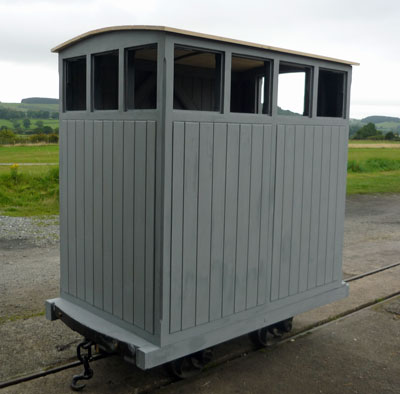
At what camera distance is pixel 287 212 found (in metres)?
5.89

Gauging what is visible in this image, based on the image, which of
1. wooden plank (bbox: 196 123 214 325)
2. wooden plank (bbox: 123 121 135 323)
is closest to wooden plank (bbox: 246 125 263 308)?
wooden plank (bbox: 196 123 214 325)

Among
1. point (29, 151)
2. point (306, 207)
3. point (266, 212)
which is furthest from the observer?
point (29, 151)

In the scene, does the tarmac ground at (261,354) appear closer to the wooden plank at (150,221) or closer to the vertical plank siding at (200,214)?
the vertical plank siding at (200,214)

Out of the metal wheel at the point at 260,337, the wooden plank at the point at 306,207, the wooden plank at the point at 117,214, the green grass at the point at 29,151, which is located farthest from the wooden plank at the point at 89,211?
the green grass at the point at 29,151

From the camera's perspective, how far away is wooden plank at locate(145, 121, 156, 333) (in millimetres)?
4715

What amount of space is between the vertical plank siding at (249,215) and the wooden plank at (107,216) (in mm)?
840

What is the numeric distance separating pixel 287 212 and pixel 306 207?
0.34 m

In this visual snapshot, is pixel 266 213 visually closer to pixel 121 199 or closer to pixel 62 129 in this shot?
pixel 121 199

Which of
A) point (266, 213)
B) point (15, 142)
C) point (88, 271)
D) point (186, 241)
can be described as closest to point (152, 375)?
point (88, 271)

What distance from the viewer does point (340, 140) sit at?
253 inches

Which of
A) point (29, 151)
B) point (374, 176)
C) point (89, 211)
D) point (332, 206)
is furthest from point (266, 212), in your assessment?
point (29, 151)

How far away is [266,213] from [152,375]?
211cm

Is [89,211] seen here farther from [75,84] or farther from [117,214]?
[75,84]

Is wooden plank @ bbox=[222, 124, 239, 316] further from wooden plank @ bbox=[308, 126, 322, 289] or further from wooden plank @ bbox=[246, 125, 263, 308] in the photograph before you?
wooden plank @ bbox=[308, 126, 322, 289]
